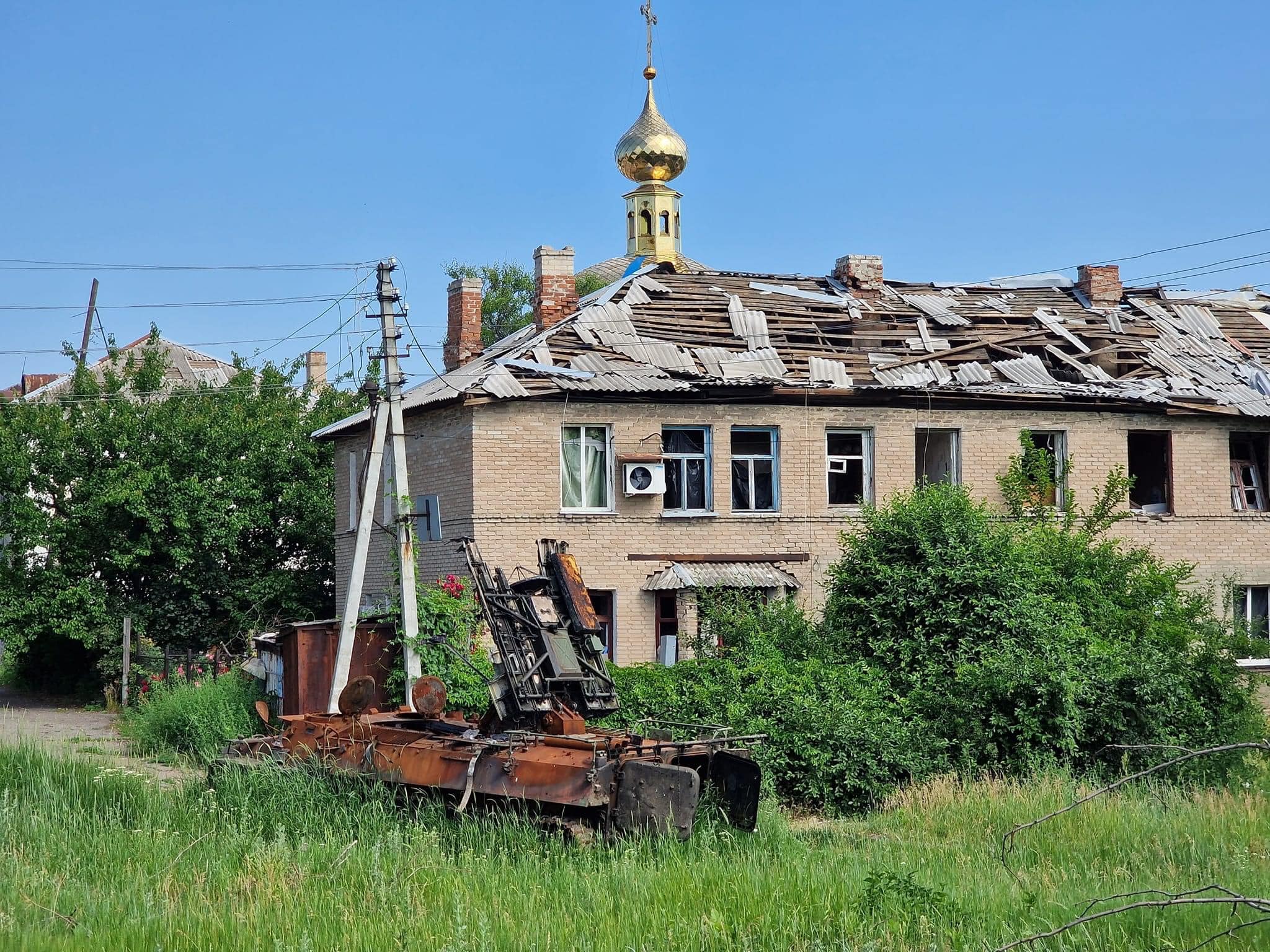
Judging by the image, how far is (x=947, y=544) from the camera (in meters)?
18.7

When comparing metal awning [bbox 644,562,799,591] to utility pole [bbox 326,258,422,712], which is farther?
metal awning [bbox 644,562,799,591]

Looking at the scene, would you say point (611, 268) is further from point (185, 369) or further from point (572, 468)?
point (572, 468)

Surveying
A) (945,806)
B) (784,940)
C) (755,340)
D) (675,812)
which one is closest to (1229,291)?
(755,340)

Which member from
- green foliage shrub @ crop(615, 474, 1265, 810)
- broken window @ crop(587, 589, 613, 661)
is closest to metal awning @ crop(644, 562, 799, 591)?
broken window @ crop(587, 589, 613, 661)

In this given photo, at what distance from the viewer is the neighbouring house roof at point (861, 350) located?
933 inches

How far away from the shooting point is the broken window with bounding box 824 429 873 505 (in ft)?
81.4

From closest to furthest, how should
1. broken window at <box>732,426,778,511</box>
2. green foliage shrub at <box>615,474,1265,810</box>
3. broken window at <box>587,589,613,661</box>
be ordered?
1. green foliage shrub at <box>615,474,1265,810</box>
2. broken window at <box>587,589,613,661</box>
3. broken window at <box>732,426,778,511</box>

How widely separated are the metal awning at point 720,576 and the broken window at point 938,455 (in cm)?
342

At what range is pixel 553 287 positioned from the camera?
26.3m

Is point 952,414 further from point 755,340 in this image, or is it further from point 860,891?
point 860,891

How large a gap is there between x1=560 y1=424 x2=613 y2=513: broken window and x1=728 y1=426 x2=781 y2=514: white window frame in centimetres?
222

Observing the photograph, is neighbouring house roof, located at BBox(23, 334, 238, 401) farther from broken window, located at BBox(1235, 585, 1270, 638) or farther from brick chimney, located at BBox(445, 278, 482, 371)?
broken window, located at BBox(1235, 585, 1270, 638)

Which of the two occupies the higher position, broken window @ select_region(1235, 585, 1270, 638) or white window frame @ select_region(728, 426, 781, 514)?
white window frame @ select_region(728, 426, 781, 514)

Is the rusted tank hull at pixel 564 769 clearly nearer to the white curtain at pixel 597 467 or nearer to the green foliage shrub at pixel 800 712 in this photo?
the green foliage shrub at pixel 800 712
